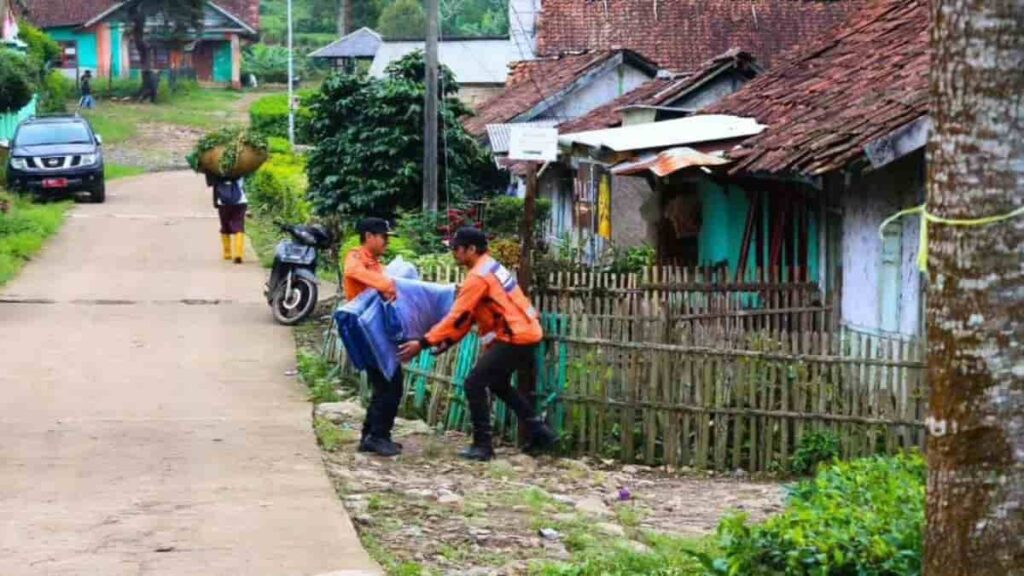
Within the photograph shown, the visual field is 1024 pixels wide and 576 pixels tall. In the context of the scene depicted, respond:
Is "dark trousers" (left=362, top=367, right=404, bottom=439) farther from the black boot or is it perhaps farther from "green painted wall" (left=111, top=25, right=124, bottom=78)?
"green painted wall" (left=111, top=25, right=124, bottom=78)

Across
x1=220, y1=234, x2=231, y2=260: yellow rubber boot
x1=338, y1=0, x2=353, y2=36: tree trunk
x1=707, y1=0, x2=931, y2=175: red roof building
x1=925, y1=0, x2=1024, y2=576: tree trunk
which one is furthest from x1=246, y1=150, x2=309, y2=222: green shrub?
x1=338, y1=0, x2=353, y2=36: tree trunk

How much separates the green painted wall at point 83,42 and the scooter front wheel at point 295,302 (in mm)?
52972

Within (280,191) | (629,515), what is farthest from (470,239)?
(280,191)

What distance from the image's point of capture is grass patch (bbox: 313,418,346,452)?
11.7 metres

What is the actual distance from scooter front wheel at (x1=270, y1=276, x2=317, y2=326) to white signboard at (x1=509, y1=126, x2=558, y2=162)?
5.93 m

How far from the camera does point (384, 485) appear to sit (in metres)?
10.4

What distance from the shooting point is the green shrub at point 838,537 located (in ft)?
21.5

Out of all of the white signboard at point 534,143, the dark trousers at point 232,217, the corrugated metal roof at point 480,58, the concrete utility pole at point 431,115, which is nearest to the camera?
the white signboard at point 534,143

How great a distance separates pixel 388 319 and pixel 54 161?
21.8m

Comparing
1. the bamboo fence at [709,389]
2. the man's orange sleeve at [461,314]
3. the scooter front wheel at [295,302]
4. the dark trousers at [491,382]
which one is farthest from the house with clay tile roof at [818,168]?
the scooter front wheel at [295,302]

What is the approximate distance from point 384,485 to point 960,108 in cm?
570

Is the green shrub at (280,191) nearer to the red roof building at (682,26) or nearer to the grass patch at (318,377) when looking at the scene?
the red roof building at (682,26)

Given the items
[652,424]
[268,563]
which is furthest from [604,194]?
[268,563]

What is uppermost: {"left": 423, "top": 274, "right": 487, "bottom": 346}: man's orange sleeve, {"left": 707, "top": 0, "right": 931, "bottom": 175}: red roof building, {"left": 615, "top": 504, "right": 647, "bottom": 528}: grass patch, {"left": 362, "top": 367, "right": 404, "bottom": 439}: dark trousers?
{"left": 707, "top": 0, "right": 931, "bottom": 175}: red roof building
